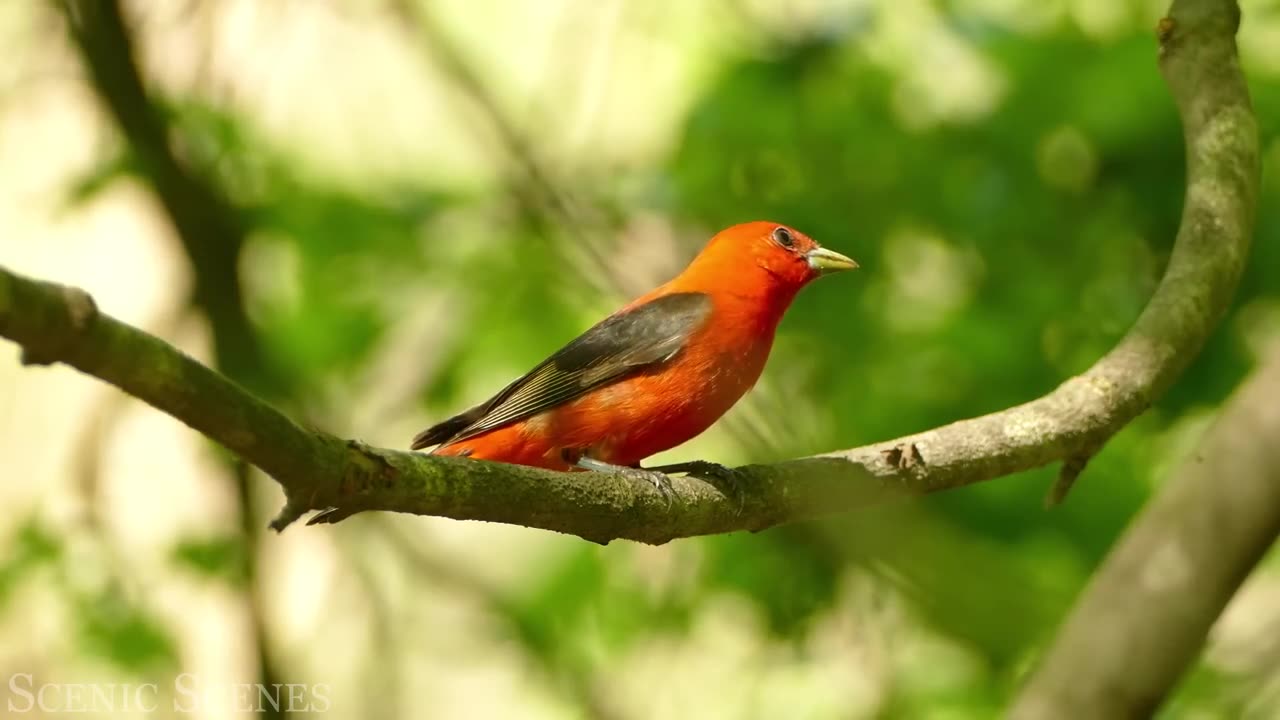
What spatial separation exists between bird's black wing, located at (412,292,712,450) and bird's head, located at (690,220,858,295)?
0.32m

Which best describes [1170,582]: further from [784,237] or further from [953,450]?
[784,237]

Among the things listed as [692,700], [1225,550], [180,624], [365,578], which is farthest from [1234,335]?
[180,624]

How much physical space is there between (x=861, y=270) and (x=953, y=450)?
2.42 meters

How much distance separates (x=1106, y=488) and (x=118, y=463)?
21.3ft

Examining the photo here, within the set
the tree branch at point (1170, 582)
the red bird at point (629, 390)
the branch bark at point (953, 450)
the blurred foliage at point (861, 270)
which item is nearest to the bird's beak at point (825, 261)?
the red bird at point (629, 390)

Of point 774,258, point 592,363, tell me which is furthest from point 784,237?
point 592,363

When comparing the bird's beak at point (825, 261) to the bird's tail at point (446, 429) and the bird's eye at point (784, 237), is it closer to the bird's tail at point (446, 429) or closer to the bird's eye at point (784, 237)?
the bird's eye at point (784, 237)

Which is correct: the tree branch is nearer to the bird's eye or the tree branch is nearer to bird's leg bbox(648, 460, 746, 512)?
bird's leg bbox(648, 460, 746, 512)

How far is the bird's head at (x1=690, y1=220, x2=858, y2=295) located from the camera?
5602 millimetres

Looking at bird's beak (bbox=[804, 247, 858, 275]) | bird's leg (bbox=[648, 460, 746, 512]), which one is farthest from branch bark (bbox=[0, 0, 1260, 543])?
bird's beak (bbox=[804, 247, 858, 275])

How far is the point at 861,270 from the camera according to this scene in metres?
6.30

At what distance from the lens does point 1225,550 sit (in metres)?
3.94

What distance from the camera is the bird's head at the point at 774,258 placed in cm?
560

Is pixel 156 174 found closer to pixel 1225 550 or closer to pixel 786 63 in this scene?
pixel 786 63
